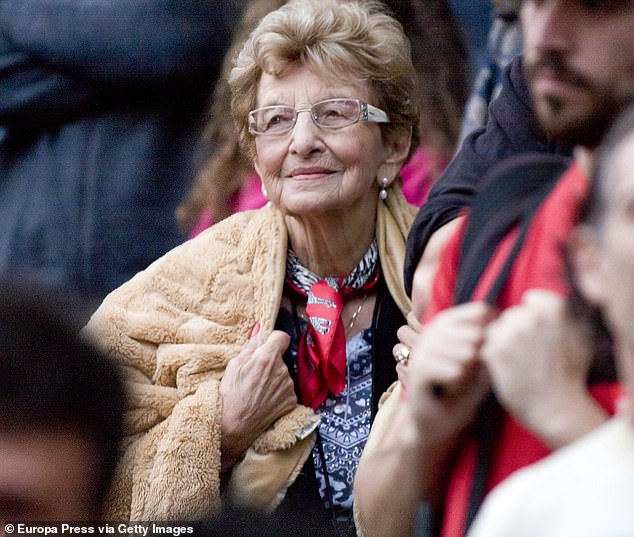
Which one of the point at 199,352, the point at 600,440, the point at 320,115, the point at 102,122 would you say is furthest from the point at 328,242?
the point at 600,440

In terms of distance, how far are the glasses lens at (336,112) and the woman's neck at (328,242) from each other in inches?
8.6

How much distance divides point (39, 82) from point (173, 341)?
1.67 metres

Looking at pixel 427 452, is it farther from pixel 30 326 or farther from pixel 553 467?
pixel 30 326

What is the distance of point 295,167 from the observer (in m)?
3.38

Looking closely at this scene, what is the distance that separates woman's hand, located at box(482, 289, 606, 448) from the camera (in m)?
1.63

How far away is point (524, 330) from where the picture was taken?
1635mm

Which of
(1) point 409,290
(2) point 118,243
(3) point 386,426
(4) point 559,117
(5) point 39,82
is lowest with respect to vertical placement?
(2) point 118,243

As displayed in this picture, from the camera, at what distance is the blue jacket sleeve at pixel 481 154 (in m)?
2.46

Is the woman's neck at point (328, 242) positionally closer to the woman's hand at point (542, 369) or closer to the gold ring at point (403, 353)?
the gold ring at point (403, 353)

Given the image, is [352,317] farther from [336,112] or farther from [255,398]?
[336,112]

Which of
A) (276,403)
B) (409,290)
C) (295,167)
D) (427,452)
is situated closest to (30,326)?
(427,452)

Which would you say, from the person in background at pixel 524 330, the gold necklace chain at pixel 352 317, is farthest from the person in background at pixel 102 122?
the person in background at pixel 524 330

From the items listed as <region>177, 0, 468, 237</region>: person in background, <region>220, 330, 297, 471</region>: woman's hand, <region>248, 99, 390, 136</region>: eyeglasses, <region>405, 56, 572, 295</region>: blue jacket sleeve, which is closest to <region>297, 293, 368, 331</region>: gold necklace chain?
<region>220, 330, 297, 471</region>: woman's hand

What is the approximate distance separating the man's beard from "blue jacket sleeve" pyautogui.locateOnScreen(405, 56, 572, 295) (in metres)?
0.57
